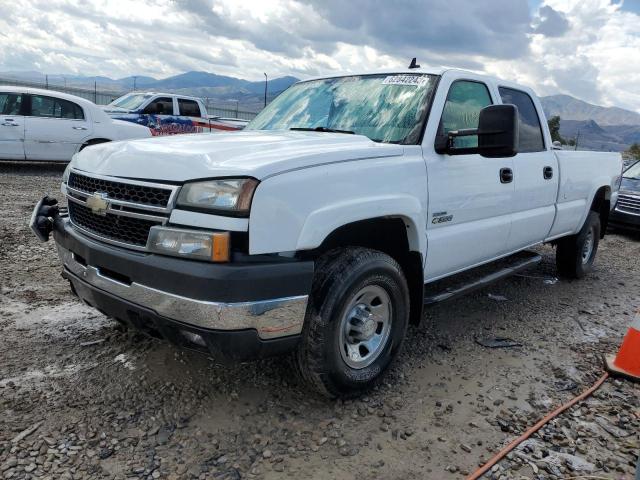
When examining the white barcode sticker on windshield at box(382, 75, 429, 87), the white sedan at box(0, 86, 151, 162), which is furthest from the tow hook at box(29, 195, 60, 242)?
the white sedan at box(0, 86, 151, 162)

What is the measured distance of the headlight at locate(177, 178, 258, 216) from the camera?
91.7 inches

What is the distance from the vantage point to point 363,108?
368 cm

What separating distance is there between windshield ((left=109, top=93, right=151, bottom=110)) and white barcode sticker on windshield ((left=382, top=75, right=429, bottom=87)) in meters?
10.9

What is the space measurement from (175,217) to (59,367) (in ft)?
4.90

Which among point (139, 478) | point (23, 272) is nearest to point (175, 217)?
point (139, 478)

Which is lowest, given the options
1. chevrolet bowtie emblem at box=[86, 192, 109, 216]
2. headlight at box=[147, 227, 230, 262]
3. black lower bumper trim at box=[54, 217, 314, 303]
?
black lower bumper trim at box=[54, 217, 314, 303]

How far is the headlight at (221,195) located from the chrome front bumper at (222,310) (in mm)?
412

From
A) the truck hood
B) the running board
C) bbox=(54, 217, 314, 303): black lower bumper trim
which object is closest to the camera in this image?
bbox=(54, 217, 314, 303): black lower bumper trim

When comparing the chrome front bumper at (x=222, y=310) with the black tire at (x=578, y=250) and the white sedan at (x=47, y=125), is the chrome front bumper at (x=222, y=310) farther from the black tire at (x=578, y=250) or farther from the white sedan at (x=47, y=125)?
A: the white sedan at (x=47, y=125)

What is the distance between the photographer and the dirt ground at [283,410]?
98.2 inches

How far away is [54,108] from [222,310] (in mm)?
9658

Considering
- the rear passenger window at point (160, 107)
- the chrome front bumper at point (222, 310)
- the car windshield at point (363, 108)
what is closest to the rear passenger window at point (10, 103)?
the rear passenger window at point (160, 107)

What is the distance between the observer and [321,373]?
2770mm

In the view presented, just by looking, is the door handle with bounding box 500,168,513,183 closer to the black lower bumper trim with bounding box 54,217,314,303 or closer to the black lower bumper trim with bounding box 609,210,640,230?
the black lower bumper trim with bounding box 54,217,314,303
